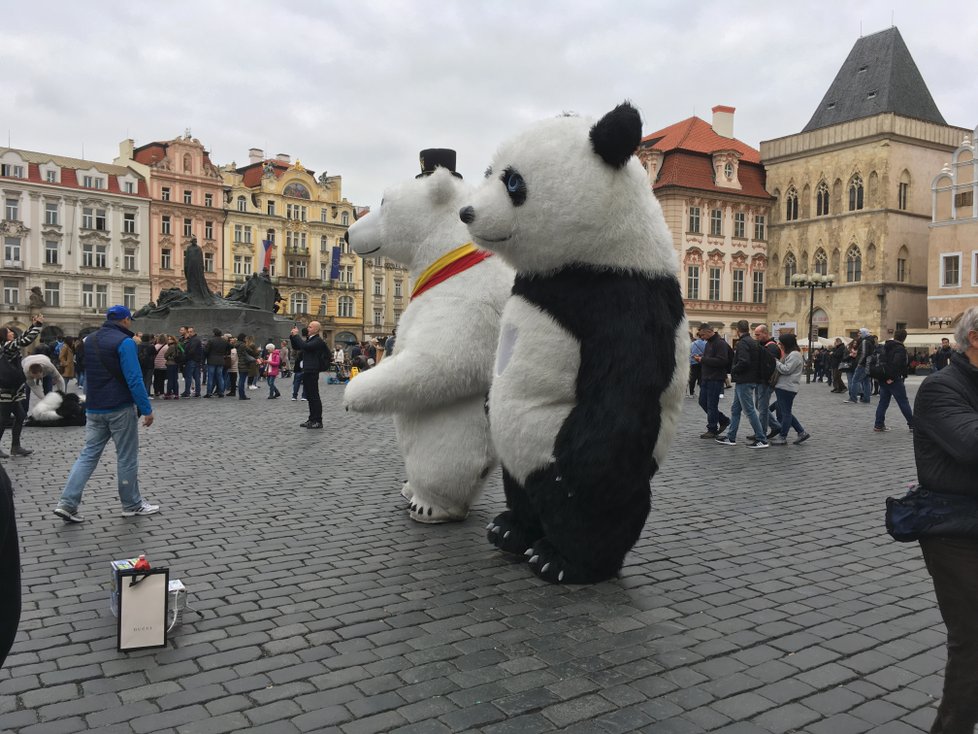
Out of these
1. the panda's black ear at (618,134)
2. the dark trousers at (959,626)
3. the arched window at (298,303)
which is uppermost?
the arched window at (298,303)

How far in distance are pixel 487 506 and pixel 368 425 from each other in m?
6.52

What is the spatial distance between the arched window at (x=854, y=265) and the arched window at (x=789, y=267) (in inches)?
129

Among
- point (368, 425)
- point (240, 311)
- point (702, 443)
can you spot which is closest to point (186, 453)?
point (368, 425)

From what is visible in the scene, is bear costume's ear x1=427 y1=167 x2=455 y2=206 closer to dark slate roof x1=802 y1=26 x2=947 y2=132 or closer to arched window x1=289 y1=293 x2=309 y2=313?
dark slate roof x1=802 y1=26 x2=947 y2=132

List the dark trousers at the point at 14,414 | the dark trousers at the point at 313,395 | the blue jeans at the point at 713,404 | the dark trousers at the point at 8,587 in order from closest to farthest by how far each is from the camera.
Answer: the dark trousers at the point at 8,587 < the dark trousers at the point at 14,414 < the blue jeans at the point at 713,404 < the dark trousers at the point at 313,395

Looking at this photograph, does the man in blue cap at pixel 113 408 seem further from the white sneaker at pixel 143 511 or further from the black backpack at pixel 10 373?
the black backpack at pixel 10 373

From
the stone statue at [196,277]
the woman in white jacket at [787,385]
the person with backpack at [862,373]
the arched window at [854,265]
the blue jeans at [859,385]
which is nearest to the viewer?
the woman in white jacket at [787,385]

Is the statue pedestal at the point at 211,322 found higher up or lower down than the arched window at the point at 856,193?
lower down

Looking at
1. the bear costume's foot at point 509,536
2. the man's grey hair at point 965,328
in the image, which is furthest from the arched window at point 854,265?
the man's grey hair at point 965,328

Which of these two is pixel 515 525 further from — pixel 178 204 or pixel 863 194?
pixel 178 204

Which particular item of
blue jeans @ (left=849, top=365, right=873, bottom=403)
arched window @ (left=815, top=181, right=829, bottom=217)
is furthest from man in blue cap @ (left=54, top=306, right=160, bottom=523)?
arched window @ (left=815, top=181, right=829, bottom=217)

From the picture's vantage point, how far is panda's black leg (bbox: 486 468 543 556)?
482cm

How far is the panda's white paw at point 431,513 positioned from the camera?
587cm

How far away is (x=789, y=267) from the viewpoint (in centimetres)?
4809
